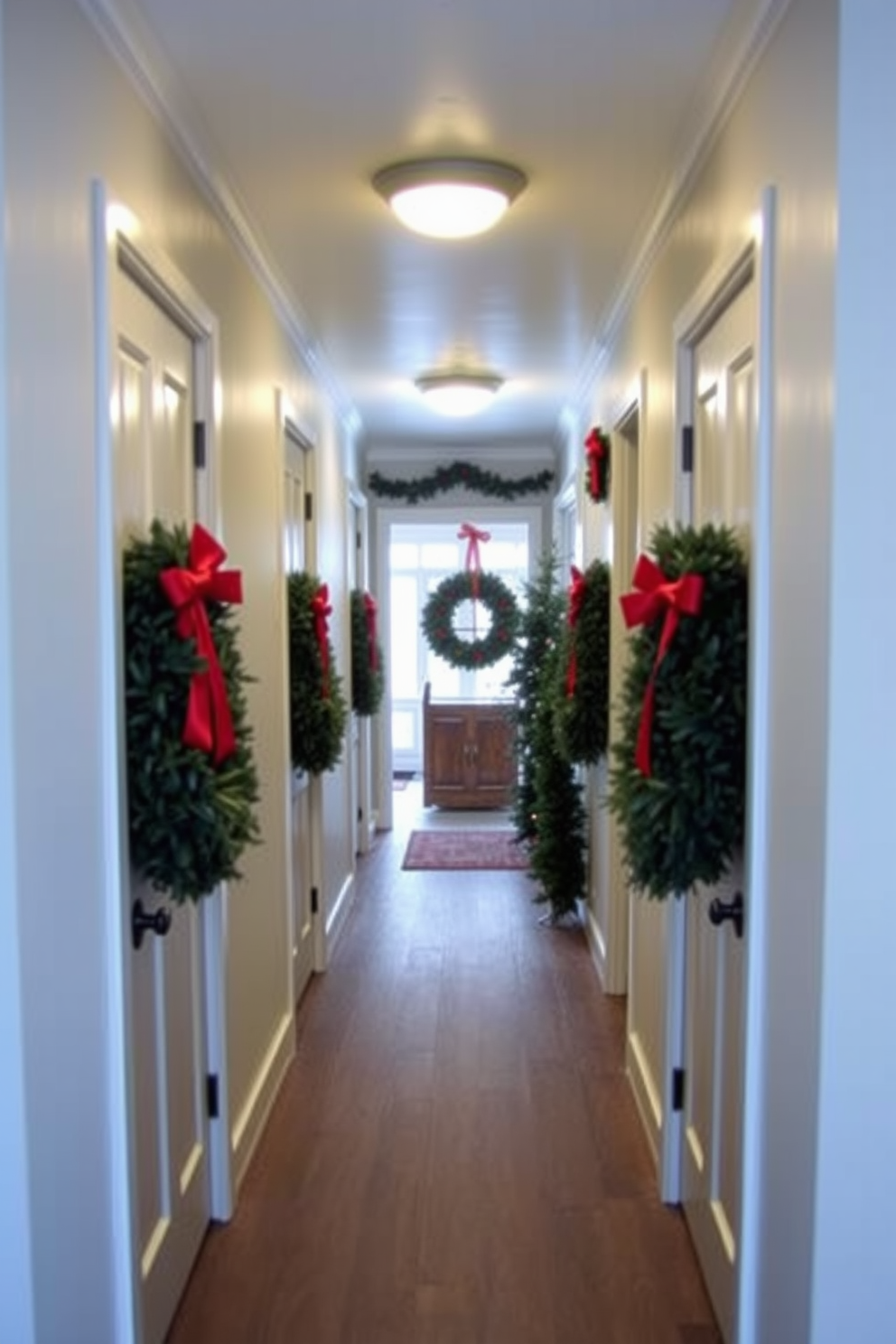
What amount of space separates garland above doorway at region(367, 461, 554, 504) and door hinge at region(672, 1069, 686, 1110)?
16.5 feet

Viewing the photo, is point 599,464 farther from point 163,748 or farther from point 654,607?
point 163,748

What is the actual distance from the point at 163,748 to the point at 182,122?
1296mm

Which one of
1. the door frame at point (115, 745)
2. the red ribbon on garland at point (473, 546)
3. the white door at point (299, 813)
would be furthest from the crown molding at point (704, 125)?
the red ribbon on garland at point (473, 546)

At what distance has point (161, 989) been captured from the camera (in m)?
2.37

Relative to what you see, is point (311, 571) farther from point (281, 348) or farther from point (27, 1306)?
point (27, 1306)

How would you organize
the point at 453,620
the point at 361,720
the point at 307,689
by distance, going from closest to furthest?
the point at 307,689 < the point at 361,720 < the point at 453,620

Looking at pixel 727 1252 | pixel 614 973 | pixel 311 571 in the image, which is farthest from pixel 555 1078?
pixel 311 571

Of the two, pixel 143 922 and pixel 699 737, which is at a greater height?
pixel 699 737

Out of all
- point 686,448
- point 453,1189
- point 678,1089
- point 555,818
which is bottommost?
point 453,1189

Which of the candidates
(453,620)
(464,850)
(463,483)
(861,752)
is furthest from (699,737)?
(453,620)

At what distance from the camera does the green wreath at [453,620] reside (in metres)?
8.26

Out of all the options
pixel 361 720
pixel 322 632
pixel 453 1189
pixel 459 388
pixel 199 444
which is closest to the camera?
pixel 199 444

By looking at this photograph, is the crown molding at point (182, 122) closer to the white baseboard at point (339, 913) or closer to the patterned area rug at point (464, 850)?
the white baseboard at point (339, 913)

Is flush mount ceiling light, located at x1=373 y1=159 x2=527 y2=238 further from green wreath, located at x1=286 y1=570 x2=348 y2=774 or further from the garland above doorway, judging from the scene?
the garland above doorway
